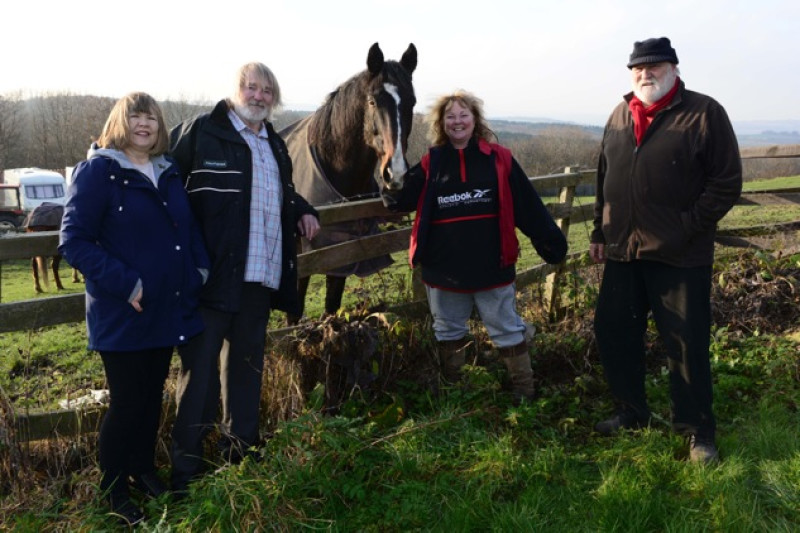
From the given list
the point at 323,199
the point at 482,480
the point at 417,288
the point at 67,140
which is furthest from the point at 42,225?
the point at 67,140

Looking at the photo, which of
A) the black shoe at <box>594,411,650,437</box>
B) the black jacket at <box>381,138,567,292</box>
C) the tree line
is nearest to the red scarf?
the black jacket at <box>381,138,567,292</box>

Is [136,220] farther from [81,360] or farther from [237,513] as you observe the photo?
[81,360]

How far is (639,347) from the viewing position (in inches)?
142

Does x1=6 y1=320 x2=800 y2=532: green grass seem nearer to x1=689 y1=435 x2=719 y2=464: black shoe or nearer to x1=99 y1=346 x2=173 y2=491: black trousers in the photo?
x1=689 y1=435 x2=719 y2=464: black shoe

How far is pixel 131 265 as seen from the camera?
2568 mm

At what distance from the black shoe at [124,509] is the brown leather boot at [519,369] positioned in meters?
2.22

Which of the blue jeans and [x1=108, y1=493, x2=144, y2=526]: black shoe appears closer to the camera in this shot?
[x1=108, y1=493, x2=144, y2=526]: black shoe

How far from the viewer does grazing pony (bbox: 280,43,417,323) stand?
4.27 metres

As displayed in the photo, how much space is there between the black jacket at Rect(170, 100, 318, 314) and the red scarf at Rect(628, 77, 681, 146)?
81.5 inches

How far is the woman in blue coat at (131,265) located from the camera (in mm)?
2467

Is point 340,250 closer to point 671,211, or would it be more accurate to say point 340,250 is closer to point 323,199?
point 323,199

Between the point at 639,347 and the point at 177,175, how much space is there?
2743 mm

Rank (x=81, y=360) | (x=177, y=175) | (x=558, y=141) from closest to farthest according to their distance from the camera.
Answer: (x=177, y=175) < (x=81, y=360) < (x=558, y=141)

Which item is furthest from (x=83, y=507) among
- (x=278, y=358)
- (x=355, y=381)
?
(x=355, y=381)
